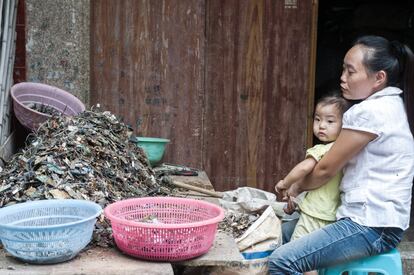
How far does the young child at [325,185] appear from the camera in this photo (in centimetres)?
341

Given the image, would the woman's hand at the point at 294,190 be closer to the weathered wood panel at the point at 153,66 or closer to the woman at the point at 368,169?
the woman at the point at 368,169

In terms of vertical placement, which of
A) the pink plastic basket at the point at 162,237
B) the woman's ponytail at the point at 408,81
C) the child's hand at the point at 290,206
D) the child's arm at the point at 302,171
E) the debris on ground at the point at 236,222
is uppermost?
the woman's ponytail at the point at 408,81

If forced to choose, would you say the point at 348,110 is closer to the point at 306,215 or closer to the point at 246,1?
the point at 306,215

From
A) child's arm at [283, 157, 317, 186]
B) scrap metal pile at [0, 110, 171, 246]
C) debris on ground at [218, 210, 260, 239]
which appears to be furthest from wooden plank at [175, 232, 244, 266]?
child's arm at [283, 157, 317, 186]

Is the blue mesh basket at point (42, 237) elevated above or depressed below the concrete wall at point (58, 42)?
below

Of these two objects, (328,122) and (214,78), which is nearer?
(328,122)

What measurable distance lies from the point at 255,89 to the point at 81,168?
2469mm

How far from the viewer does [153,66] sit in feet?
17.6

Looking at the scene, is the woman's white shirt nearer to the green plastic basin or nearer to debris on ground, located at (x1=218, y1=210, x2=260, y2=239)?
debris on ground, located at (x1=218, y1=210, x2=260, y2=239)

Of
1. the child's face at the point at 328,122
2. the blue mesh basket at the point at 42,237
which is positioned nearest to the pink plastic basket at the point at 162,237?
the blue mesh basket at the point at 42,237

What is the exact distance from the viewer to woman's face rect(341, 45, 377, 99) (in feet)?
10.7

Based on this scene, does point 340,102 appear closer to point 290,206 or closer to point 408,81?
point 408,81

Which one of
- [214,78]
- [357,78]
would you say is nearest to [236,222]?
[357,78]

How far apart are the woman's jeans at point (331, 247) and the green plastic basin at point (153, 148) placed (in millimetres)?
1957
